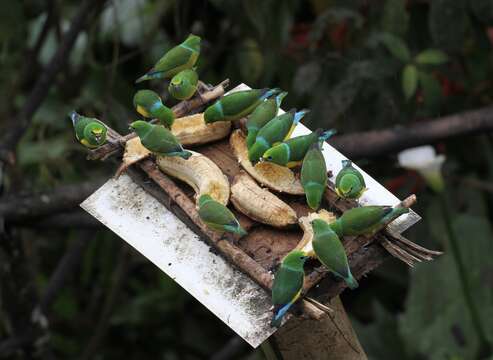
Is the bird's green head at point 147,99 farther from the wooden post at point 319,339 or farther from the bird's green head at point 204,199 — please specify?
the wooden post at point 319,339

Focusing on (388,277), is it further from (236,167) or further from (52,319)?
(236,167)

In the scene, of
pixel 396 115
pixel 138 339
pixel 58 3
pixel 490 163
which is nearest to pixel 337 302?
pixel 396 115

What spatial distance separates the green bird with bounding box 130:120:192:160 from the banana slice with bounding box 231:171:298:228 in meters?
0.16

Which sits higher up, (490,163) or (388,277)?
(490,163)

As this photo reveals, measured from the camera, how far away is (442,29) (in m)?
3.69

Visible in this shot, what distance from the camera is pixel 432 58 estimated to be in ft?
12.1

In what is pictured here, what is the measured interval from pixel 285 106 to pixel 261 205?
1.98 metres

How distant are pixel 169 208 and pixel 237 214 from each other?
0.17 m

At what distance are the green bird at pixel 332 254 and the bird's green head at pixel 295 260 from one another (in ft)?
0.10

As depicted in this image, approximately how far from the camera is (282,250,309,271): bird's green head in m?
2.04

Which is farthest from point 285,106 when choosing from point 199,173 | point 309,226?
point 309,226

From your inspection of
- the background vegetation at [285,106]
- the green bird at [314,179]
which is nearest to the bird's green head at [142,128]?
the green bird at [314,179]

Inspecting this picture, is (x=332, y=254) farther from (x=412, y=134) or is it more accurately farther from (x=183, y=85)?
(x=412, y=134)

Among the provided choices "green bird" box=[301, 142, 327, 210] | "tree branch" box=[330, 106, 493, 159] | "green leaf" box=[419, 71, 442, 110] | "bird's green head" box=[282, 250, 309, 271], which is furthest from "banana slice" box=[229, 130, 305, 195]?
"green leaf" box=[419, 71, 442, 110]
